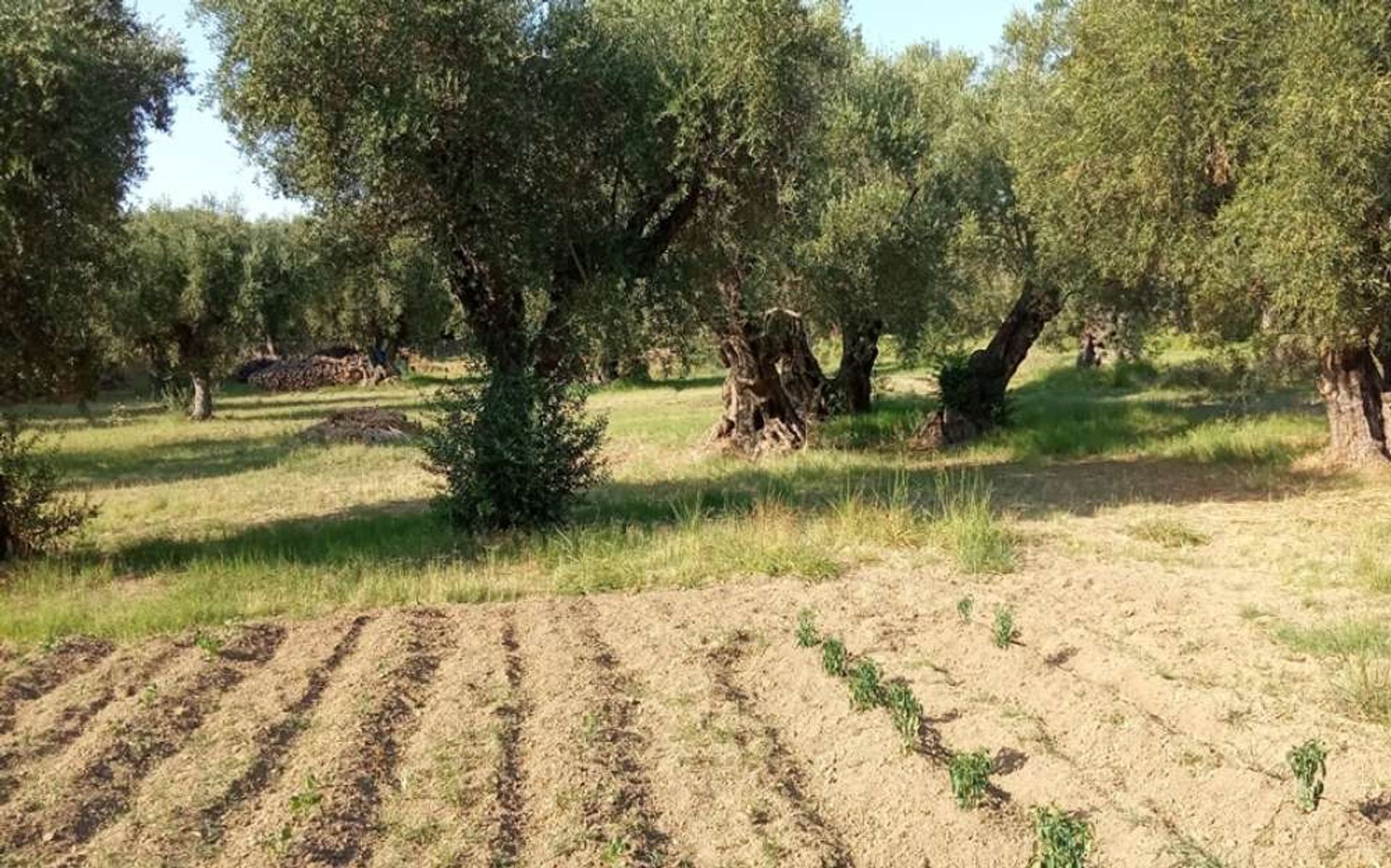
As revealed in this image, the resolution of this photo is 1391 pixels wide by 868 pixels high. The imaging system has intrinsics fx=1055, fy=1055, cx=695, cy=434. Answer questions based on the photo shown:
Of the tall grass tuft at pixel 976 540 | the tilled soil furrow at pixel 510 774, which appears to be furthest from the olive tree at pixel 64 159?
the tall grass tuft at pixel 976 540

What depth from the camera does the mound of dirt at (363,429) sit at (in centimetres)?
2767

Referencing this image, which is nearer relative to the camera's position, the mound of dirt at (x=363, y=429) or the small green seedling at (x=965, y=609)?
the small green seedling at (x=965, y=609)

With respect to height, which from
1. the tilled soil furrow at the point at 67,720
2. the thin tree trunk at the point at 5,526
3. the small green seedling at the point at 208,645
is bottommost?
the tilled soil furrow at the point at 67,720

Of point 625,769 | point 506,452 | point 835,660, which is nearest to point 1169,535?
point 835,660

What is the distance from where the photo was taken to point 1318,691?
6750 mm

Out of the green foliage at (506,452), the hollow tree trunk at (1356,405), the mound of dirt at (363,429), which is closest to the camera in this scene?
the green foliage at (506,452)

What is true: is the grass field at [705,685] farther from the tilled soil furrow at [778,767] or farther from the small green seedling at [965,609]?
the small green seedling at [965,609]

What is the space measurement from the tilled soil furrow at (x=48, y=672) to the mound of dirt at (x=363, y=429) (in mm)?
18226

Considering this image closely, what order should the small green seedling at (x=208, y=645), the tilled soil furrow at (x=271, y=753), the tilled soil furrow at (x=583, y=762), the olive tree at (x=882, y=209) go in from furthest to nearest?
the olive tree at (x=882, y=209)
the small green seedling at (x=208, y=645)
the tilled soil furrow at (x=271, y=753)
the tilled soil furrow at (x=583, y=762)

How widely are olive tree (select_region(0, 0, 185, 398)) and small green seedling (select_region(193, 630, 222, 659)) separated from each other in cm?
487

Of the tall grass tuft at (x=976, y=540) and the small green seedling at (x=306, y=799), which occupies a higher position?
the tall grass tuft at (x=976, y=540)

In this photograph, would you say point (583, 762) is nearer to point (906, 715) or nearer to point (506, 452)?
point (906, 715)

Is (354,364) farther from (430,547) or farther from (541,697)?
(541,697)

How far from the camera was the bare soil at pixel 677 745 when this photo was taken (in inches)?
199
